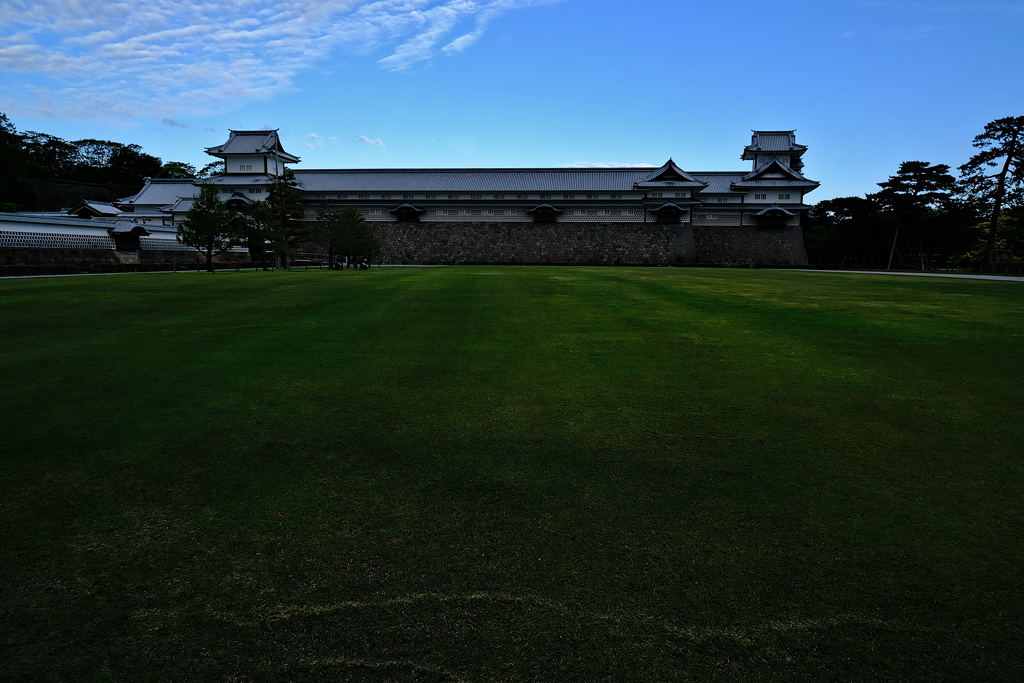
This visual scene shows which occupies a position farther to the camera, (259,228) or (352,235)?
(352,235)

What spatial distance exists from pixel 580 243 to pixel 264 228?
28.1m

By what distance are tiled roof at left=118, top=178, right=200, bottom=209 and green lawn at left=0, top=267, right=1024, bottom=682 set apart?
2177 inches

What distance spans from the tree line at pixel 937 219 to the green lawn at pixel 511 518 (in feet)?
134

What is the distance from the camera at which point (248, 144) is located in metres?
47.1

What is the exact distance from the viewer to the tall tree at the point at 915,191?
43.1m

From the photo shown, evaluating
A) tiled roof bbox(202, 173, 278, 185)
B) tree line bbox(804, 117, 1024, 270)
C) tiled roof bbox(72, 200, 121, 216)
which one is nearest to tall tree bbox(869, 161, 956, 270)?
tree line bbox(804, 117, 1024, 270)

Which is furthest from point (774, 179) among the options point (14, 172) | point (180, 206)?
point (14, 172)

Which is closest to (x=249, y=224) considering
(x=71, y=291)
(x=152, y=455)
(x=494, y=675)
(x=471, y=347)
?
(x=71, y=291)

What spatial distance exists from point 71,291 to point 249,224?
18398 millimetres

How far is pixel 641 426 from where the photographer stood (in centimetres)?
434

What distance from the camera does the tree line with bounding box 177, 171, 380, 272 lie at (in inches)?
1133

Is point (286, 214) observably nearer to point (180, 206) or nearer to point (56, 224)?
point (56, 224)

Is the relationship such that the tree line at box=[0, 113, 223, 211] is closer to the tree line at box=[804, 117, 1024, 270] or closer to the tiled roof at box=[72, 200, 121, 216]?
the tiled roof at box=[72, 200, 121, 216]

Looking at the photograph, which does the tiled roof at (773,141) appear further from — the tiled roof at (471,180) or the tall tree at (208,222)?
the tall tree at (208,222)
